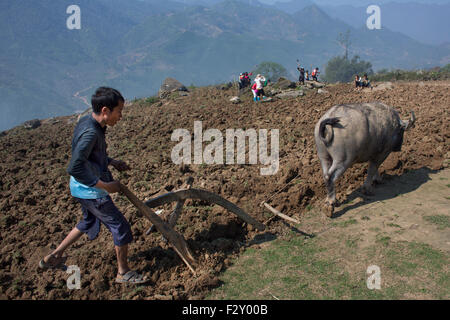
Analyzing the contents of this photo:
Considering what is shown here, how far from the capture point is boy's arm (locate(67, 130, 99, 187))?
10.5 ft

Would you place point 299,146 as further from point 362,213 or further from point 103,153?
point 103,153

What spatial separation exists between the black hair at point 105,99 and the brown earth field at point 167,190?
1344 millimetres

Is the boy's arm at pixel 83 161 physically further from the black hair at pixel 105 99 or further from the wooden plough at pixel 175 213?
the wooden plough at pixel 175 213

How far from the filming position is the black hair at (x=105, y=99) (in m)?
3.40

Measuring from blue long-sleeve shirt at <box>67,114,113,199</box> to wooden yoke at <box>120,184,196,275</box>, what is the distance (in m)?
0.45

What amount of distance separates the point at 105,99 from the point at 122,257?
1.70 m

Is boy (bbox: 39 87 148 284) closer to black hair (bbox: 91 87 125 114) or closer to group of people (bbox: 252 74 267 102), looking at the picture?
black hair (bbox: 91 87 125 114)

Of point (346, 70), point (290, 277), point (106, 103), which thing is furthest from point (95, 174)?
point (346, 70)

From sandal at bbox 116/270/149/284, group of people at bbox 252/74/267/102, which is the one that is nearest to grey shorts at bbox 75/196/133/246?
sandal at bbox 116/270/149/284

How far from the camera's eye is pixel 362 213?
5.32 meters

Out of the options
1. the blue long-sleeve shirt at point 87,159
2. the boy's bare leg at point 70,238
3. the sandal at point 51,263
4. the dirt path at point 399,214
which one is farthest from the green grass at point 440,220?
the sandal at point 51,263

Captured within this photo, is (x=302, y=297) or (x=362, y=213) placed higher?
(x=362, y=213)
